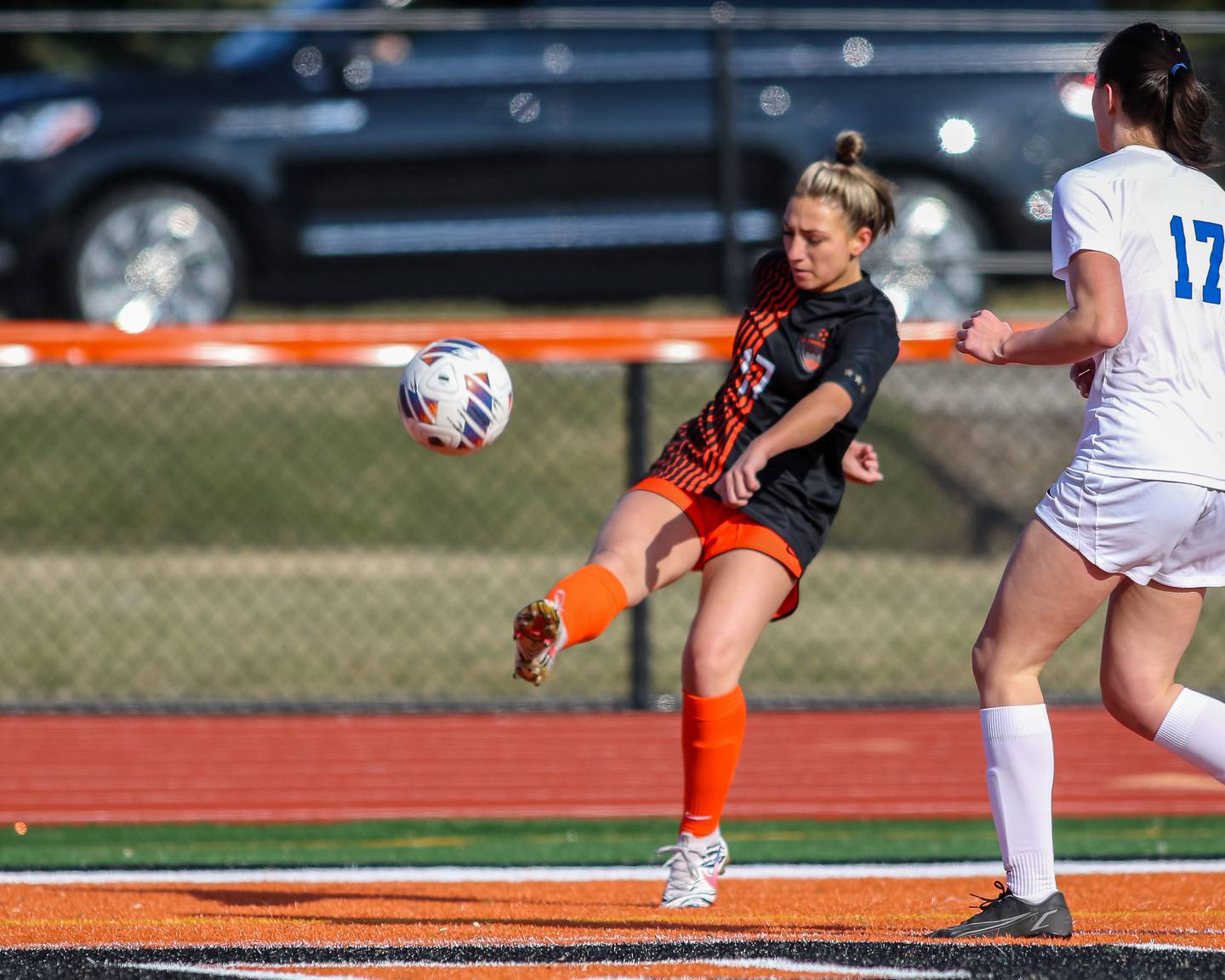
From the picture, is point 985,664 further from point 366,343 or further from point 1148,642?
point 366,343

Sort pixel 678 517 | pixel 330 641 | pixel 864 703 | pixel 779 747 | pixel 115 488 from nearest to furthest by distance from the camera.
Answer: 1. pixel 678 517
2. pixel 779 747
3. pixel 864 703
4. pixel 330 641
5. pixel 115 488

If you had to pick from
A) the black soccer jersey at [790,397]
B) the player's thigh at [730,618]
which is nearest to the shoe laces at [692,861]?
the player's thigh at [730,618]

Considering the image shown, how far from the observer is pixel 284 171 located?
1107 cm

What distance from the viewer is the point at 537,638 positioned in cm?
419

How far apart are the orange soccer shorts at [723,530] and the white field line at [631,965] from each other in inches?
51.5

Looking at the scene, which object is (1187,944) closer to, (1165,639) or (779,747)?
(1165,639)

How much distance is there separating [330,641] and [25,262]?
2965 mm

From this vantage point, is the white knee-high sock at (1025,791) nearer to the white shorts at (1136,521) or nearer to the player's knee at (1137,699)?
the player's knee at (1137,699)

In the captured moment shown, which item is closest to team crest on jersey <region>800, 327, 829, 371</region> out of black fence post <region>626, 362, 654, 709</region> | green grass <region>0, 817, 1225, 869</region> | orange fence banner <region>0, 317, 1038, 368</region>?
green grass <region>0, 817, 1225, 869</region>

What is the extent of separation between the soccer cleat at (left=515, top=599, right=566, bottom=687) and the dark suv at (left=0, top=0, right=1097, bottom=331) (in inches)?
264

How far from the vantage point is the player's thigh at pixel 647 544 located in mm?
4625

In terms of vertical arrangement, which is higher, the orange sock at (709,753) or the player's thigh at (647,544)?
the player's thigh at (647,544)

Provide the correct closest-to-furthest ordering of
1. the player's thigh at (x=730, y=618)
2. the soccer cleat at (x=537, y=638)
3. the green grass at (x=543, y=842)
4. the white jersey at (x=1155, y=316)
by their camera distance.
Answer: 1. the white jersey at (x=1155, y=316)
2. the soccer cleat at (x=537, y=638)
3. the player's thigh at (x=730, y=618)
4. the green grass at (x=543, y=842)

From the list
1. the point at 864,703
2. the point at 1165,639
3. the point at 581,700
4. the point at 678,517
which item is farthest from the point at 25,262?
the point at 1165,639
